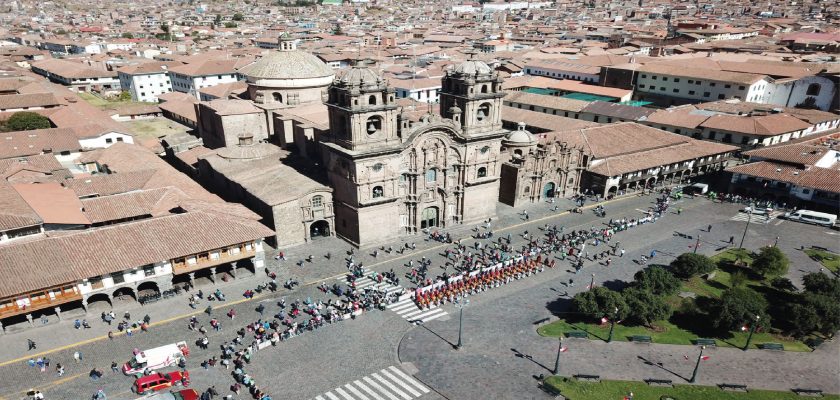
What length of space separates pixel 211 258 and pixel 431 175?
2161 cm

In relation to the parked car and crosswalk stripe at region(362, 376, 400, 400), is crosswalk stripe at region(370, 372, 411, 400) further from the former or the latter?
the parked car

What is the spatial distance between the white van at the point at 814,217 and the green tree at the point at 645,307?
30.6 metres

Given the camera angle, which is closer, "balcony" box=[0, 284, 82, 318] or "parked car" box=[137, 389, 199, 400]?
"parked car" box=[137, 389, 199, 400]

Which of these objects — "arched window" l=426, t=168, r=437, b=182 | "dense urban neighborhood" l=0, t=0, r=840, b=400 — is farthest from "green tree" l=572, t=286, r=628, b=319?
"arched window" l=426, t=168, r=437, b=182

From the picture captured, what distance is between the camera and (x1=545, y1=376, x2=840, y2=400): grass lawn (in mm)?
31656

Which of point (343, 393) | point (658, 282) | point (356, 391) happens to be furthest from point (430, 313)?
point (658, 282)

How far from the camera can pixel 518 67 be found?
122625mm

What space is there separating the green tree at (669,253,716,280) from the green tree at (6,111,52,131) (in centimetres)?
8293

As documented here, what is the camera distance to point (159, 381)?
31078 mm

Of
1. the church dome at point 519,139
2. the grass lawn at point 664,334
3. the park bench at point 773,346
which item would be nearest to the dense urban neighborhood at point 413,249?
the park bench at point 773,346

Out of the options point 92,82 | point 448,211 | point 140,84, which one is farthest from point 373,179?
point 92,82

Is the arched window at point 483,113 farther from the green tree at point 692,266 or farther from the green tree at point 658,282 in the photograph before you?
the green tree at point 692,266

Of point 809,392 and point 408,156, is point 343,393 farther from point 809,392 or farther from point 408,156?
point 809,392

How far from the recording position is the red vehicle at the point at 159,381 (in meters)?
30.8
